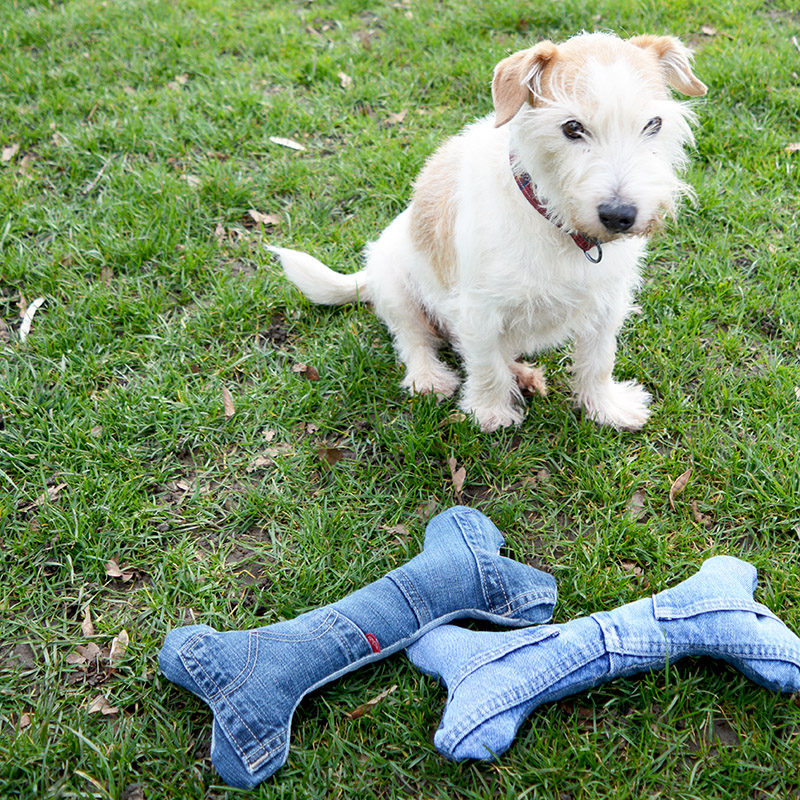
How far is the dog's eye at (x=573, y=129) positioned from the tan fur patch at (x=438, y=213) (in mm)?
784

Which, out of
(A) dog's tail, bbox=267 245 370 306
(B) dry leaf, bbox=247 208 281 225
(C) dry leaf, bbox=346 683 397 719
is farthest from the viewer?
(B) dry leaf, bbox=247 208 281 225

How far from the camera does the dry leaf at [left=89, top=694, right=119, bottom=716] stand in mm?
2703

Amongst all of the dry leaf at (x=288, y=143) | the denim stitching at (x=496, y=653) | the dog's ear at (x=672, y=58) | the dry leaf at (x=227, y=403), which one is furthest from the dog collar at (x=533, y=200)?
the dry leaf at (x=288, y=143)

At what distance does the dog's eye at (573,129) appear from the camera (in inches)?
95.9

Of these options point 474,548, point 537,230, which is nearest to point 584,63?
point 537,230

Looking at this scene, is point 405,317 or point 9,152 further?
point 9,152

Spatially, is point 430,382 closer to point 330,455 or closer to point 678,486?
point 330,455

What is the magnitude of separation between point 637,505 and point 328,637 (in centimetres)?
161

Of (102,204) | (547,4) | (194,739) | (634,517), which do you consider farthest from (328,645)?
(547,4)

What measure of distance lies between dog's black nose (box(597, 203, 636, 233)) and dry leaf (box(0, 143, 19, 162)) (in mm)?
4850

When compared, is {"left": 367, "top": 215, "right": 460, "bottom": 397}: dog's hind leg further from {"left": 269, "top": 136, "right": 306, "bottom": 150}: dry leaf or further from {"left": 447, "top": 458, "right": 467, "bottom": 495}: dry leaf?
{"left": 269, "top": 136, "right": 306, "bottom": 150}: dry leaf

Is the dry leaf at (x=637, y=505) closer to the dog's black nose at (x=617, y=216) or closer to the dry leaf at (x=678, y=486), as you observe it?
the dry leaf at (x=678, y=486)

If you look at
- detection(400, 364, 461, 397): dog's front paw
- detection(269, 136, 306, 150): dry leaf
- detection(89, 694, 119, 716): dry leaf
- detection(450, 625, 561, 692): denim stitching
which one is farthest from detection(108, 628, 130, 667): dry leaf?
detection(269, 136, 306, 150): dry leaf

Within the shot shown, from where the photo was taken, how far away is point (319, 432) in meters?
3.65
